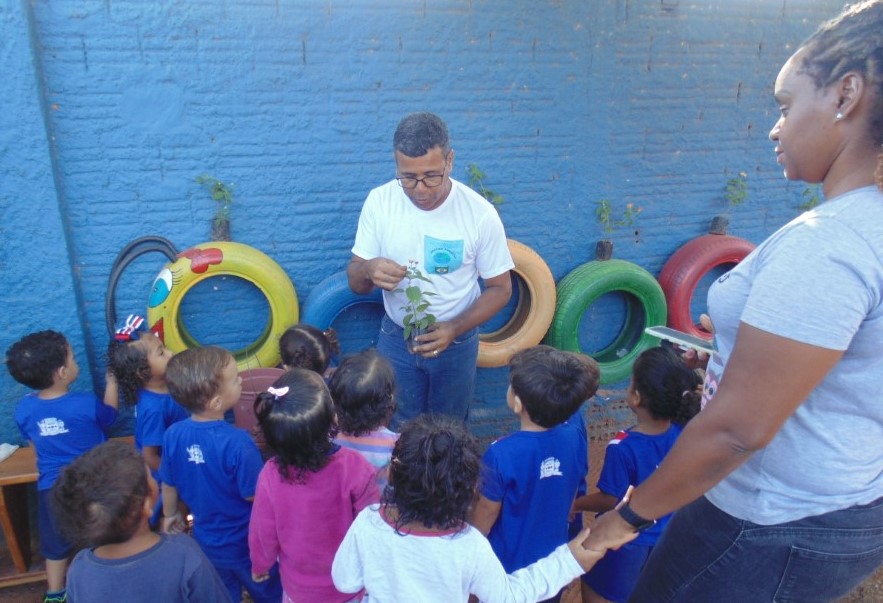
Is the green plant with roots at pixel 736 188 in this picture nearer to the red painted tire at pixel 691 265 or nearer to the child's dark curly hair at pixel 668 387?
the red painted tire at pixel 691 265

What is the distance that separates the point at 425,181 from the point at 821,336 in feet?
6.26

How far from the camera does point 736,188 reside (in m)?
4.60

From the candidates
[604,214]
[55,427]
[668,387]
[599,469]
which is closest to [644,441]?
[668,387]

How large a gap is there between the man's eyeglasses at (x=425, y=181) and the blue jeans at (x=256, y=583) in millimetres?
1806

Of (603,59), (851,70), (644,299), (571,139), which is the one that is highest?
(603,59)

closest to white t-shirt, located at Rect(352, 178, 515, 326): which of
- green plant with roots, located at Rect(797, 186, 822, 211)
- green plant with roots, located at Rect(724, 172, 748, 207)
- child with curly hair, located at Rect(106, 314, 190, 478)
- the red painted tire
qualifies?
child with curly hair, located at Rect(106, 314, 190, 478)

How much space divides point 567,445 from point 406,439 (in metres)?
0.73

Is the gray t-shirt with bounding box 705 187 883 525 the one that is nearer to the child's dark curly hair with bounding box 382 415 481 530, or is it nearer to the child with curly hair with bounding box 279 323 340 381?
the child's dark curly hair with bounding box 382 415 481 530

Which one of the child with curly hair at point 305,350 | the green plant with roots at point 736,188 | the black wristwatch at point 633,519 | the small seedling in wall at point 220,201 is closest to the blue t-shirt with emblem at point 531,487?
the black wristwatch at point 633,519

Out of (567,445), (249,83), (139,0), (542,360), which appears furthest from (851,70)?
(139,0)

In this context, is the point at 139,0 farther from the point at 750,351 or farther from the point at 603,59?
the point at 750,351

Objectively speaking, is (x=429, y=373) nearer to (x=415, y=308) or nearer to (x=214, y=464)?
(x=415, y=308)

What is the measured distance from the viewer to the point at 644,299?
4.35 m

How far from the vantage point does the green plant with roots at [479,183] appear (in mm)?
3932
